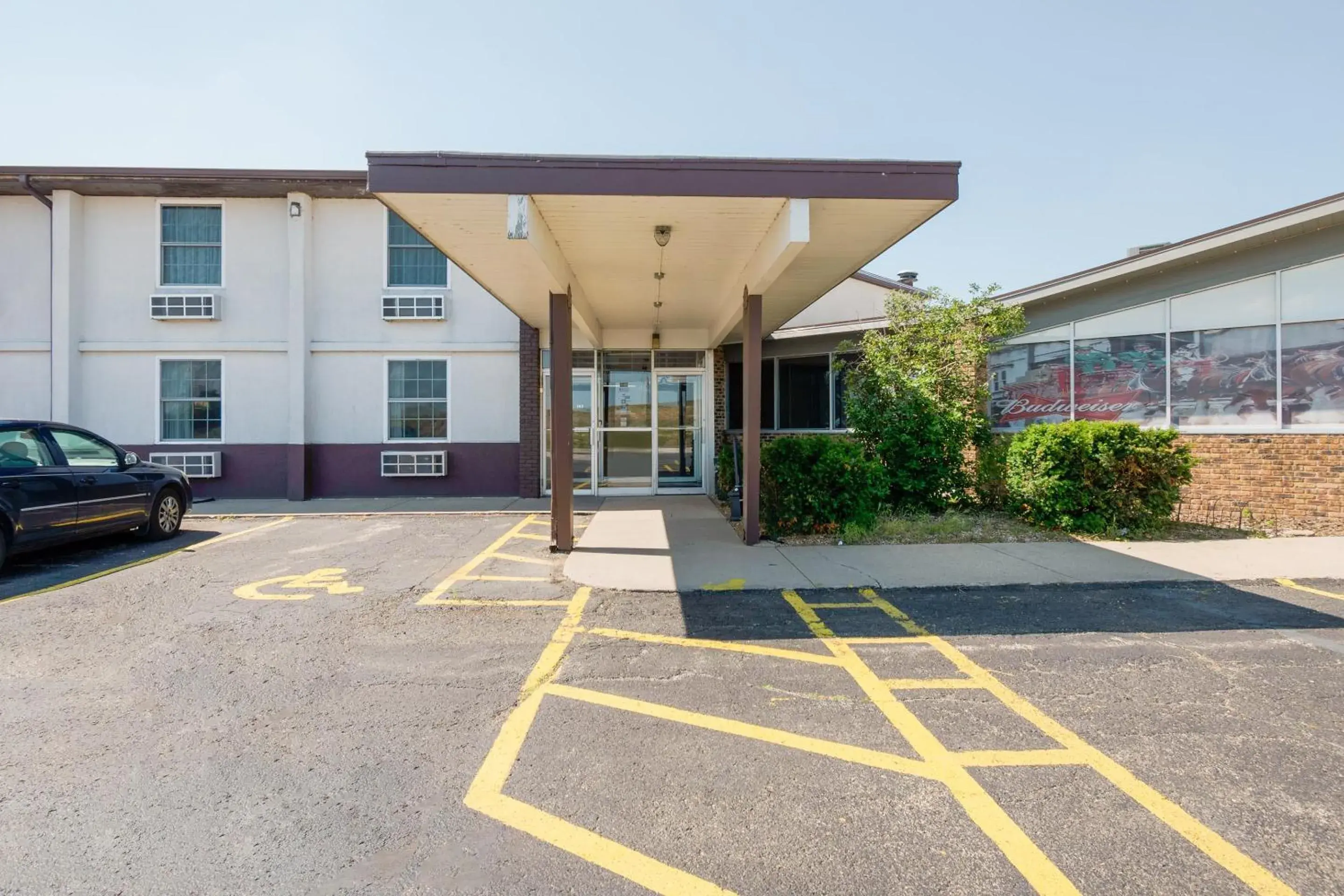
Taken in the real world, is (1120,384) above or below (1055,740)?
above

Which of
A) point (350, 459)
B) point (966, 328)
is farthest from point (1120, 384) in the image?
point (350, 459)

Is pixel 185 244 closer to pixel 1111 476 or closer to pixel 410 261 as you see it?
pixel 410 261

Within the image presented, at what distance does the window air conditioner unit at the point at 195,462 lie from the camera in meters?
11.8

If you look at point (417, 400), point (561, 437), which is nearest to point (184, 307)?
point (417, 400)

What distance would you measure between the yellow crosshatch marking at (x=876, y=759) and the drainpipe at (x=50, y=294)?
13.1m

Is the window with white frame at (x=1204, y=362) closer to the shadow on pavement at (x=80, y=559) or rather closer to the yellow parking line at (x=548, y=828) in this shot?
the yellow parking line at (x=548, y=828)

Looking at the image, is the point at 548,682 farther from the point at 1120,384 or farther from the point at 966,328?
the point at 1120,384

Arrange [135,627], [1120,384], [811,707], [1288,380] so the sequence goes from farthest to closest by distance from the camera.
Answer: [1120,384] → [1288,380] → [135,627] → [811,707]

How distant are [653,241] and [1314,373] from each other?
9.21 m

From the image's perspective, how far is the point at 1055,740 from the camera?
3121mm

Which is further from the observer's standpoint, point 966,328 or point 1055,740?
point 966,328

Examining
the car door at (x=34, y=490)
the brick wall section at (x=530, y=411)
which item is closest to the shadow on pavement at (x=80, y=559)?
the car door at (x=34, y=490)

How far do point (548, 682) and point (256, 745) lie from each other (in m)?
1.50

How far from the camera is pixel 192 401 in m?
12.1
